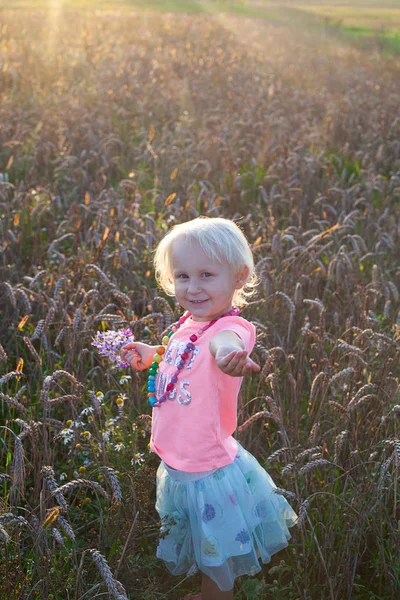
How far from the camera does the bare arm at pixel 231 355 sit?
2.15m

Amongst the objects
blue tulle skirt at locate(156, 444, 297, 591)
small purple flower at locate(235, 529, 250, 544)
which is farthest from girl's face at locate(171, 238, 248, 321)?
small purple flower at locate(235, 529, 250, 544)

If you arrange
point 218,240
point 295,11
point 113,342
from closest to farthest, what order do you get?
point 218,240, point 113,342, point 295,11

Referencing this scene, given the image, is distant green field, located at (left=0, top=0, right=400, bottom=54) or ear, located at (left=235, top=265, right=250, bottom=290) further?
distant green field, located at (left=0, top=0, right=400, bottom=54)

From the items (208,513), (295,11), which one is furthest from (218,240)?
(295,11)

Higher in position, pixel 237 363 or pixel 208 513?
pixel 237 363

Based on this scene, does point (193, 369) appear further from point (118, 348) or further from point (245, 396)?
point (245, 396)

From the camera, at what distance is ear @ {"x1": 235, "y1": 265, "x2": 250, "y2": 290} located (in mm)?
2586

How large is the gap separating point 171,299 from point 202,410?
2.29 m

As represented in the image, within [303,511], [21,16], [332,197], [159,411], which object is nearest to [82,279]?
[159,411]

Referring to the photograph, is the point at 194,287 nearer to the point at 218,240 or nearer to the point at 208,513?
the point at 218,240

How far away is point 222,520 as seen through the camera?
8.25 feet

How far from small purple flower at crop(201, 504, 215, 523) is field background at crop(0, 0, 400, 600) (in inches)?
9.0

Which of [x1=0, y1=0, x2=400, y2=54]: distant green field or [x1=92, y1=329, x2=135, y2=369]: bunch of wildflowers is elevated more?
[x1=0, y1=0, x2=400, y2=54]: distant green field

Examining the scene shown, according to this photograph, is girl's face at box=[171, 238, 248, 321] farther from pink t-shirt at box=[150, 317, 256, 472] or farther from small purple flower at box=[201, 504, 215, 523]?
small purple flower at box=[201, 504, 215, 523]
